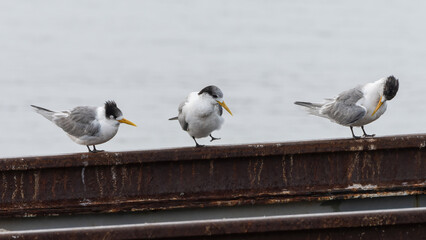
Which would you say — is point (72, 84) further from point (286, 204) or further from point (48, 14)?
point (286, 204)

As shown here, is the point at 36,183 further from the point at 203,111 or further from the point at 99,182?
the point at 203,111

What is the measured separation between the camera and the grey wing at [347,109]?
8789mm

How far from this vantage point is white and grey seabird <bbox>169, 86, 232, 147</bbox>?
849cm

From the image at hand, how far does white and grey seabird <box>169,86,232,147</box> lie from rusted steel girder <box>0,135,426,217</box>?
3.01 ft

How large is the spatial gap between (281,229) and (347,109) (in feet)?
11.0

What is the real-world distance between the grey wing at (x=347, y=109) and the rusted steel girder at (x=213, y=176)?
112 cm

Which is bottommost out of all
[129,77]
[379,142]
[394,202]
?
[129,77]

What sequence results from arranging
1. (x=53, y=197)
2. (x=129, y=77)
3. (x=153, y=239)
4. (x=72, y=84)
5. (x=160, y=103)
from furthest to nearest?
(x=129, y=77) < (x=72, y=84) < (x=160, y=103) < (x=53, y=197) < (x=153, y=239)

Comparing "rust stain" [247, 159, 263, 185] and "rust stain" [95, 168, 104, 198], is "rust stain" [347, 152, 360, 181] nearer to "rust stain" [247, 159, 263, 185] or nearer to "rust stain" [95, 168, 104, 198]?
"rust stain" [247, 159, 263, 185]

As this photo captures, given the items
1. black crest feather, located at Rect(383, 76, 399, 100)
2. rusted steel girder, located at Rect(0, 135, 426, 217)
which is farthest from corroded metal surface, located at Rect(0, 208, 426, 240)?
black crest feather, located at Rect(383, 76, 399, 100)

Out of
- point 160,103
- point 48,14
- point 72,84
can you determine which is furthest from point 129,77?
point 48,14

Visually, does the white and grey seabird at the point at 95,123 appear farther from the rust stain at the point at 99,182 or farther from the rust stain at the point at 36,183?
the rust stain at the point at 36,183

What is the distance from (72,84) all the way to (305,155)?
27135 mm

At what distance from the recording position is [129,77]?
3647cm
